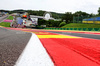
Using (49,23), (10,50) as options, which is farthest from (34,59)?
(49,23)

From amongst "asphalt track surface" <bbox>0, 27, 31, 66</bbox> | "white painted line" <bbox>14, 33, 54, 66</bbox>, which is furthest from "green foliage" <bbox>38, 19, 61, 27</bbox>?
"white painted line" <bbox>14, 33, 54, 66</bbox>

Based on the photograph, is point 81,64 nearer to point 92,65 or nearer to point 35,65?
point 92,65

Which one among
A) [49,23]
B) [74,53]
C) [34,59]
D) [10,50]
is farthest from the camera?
[49,23]

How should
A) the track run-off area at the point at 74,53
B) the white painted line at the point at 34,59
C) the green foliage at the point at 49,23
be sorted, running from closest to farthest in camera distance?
the white painted line at the point at 34,59, the track run-off area at the point at 74,53, the green foliage at the point at 49,23

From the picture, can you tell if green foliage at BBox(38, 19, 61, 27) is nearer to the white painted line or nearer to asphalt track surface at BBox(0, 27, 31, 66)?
asphalt track surface at BBox(0, 27, 31, 66)

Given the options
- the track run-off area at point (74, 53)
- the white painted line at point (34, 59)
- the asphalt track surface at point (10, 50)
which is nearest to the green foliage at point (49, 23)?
the asphalt track surface at point (10, 50)

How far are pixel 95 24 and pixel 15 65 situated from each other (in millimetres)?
39974

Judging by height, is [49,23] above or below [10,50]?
above

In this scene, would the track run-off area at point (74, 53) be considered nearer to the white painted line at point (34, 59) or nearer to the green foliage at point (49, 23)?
the white painted line at point (34, 59)

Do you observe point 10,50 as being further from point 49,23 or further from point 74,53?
point 49,23

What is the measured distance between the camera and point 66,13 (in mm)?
108625

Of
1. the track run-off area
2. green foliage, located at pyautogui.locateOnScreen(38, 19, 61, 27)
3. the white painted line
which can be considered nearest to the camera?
the white painted line

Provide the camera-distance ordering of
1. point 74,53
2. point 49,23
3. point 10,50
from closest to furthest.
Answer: point 74,53 < point 10,50 < point 49,23

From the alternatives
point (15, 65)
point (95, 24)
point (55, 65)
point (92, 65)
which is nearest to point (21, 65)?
point (15, 65)
